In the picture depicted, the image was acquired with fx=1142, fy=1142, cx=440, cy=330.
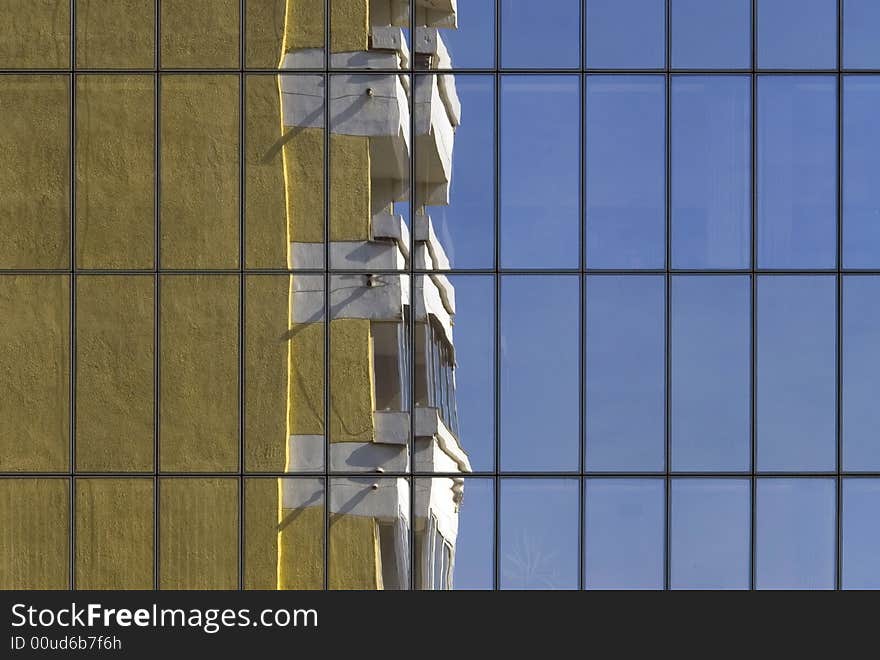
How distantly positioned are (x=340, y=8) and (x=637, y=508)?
801 cm

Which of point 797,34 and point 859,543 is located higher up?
point 797,34

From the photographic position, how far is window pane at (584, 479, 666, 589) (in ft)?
51.0

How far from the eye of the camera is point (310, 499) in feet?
50.8

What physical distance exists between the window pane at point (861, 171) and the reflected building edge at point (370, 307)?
17.7 feet

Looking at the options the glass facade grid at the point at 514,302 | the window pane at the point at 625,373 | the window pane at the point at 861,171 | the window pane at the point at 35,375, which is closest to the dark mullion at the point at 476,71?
the glass facade grid at the point at 514,302

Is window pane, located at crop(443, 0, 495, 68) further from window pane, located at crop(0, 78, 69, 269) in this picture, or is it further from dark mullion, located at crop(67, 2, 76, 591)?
dark mullion, located at crop(67, 2, 76, 591)

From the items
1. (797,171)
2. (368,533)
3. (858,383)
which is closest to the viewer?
(368,533)

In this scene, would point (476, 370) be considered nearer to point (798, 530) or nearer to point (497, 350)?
point (497, 350)

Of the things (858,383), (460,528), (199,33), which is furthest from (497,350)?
(199,33)

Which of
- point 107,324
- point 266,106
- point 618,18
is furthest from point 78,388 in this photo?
point 618,18

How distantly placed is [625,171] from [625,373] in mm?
2771

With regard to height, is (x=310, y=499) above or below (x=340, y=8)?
below

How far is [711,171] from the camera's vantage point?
1567 centimetres
